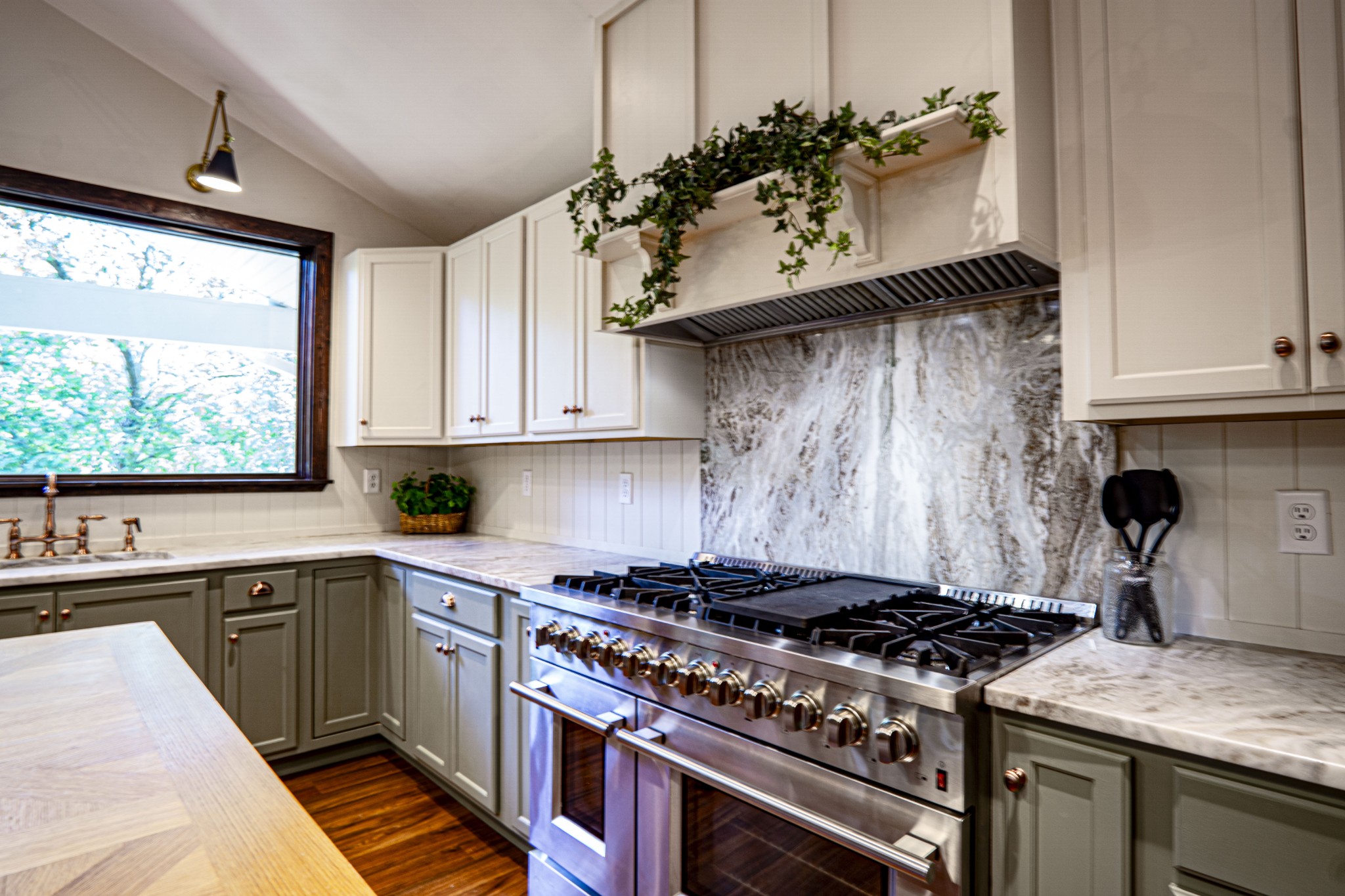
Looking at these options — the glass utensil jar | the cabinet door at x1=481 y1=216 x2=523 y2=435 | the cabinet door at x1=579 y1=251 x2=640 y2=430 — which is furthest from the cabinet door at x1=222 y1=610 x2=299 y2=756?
the glass utensil jar

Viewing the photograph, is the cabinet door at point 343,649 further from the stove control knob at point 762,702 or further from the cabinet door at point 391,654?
the stove control knob at point 762,702

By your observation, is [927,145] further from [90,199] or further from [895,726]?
[90,199]

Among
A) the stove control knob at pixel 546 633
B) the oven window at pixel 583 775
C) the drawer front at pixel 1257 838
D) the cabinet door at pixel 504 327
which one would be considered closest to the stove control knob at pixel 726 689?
the oven window at pixel 583 775

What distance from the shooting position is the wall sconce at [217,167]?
3.03m

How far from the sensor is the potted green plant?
3.66 metres

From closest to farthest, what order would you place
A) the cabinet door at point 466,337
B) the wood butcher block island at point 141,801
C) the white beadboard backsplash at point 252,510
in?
the wood butcher block island at point 141,801, the white beadboard backsplash at point 252,510, the cabinet door at point 466,337

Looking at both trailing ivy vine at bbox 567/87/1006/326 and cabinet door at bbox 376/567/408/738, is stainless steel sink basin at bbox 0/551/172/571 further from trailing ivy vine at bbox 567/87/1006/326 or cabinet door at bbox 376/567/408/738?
trailing ivy vine at bbox 567/87/1006/326

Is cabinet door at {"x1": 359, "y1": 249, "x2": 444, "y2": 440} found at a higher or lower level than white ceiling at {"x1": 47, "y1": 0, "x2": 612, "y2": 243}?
lower

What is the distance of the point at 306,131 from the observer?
132 inches

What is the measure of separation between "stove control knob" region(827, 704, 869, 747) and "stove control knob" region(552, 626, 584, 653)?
2.63 feet

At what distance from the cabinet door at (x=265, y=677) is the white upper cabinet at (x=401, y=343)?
3.21 feet

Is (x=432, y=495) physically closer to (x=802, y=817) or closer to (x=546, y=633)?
(x=546, y=633)

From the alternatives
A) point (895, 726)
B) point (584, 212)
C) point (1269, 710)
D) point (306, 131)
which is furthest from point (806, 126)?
point (306, 131)

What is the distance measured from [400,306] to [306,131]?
897 mm
